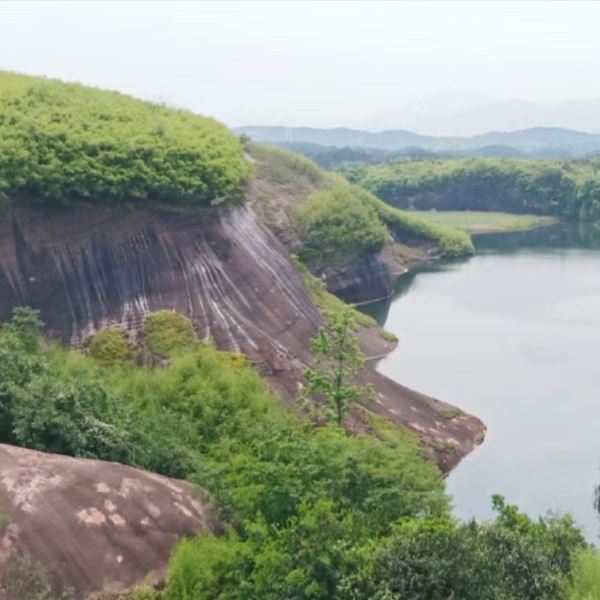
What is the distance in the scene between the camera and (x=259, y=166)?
62.5 m

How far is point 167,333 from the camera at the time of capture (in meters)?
33.4

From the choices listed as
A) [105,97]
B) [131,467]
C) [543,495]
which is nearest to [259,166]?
[105,97]

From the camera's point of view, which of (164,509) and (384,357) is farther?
(384,357)

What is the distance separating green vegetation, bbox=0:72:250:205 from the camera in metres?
34.8

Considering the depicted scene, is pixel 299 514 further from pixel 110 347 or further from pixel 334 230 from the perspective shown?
pixel 334 230

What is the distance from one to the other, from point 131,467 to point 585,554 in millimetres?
8423

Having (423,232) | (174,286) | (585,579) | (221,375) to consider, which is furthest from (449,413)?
(423,232)

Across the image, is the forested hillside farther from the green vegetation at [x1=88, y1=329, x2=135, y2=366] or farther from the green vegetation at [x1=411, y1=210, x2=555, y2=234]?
the green vegetation at [x1=411, y1=210, x2=555, y2=234]

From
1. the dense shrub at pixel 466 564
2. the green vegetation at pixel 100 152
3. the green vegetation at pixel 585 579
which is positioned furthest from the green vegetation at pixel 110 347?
the green vegetation at pixel 585 579

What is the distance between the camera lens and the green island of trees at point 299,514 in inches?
532

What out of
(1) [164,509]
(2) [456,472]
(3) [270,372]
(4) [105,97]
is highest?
(4) [105,97]

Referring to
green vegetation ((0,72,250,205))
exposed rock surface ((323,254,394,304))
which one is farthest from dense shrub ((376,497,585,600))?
exposed rock surface ((323,254,394,304))

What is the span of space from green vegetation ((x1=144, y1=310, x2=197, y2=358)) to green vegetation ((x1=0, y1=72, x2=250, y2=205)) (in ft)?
18.7

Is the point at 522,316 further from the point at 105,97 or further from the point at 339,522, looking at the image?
the point at 339,522
